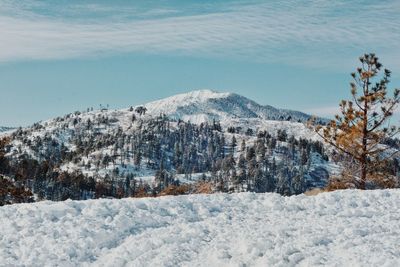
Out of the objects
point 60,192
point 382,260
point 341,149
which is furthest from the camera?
point 60,192

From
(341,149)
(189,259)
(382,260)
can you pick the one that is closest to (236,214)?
(189,259)

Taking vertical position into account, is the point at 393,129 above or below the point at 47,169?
above

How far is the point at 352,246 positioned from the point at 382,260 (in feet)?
4.64

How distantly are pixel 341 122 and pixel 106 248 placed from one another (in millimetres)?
24753

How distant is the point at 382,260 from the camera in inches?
513

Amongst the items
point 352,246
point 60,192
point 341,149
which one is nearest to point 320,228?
point 352,246

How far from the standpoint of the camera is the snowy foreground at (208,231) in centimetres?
1430

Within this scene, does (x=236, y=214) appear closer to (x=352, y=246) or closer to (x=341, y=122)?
(x=352, y=246)

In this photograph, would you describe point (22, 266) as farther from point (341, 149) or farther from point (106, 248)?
point (341, 149)

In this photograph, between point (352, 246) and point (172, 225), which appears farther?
point (172, 225)

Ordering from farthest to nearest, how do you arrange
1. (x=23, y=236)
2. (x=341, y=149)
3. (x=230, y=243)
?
(x=341, y=149)
(x=23, y=236)
(x=230, y=243)

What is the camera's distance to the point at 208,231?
661 inches

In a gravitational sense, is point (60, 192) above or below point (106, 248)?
below

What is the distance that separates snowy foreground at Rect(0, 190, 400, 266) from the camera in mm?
14305
